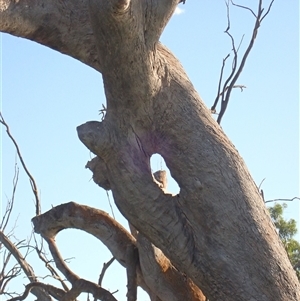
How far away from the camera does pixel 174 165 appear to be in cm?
353

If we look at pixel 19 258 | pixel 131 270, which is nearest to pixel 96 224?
pixel 131 270

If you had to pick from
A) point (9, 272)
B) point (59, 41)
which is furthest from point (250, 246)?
point (9, 272)

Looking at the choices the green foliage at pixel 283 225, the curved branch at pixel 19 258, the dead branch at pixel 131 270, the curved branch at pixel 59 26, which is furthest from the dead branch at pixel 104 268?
the green foliage at pixel 283 225

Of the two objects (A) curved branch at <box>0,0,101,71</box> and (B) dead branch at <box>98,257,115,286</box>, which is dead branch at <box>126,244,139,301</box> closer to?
(B) dead branch at <box>98,257,115,286</box>

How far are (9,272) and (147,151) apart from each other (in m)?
2.38

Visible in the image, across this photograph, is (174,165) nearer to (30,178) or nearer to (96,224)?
(96,224)

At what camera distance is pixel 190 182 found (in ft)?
11.4

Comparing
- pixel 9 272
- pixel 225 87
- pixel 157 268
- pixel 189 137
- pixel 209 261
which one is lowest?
pixel 209 261

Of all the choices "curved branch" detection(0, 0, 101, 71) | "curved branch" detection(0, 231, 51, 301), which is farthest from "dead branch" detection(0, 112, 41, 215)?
"curved branch" detection(0, 0, 101, 71)

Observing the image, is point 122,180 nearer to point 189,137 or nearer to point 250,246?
point 189,137

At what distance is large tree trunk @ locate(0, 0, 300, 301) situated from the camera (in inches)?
131

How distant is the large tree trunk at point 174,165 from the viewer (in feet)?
10.9

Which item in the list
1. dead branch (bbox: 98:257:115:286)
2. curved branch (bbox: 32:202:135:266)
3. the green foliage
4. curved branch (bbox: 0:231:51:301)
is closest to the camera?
curved branch (bbox: 32:202:135:266)

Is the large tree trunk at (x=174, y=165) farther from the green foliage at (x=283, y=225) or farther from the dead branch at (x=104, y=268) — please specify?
the green foliage at (x=283, y=225)
